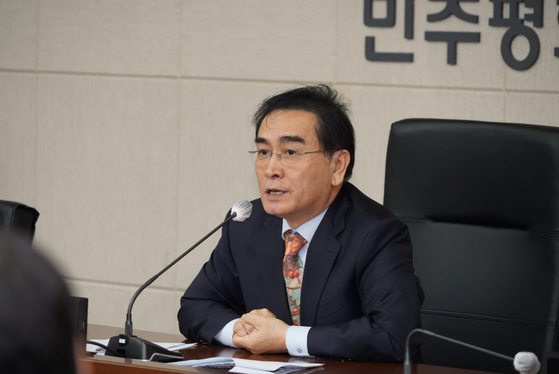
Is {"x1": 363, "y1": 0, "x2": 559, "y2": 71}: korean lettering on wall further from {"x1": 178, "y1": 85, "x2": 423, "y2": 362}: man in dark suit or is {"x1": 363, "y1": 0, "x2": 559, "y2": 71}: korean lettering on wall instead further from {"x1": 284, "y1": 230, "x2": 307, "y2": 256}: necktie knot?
{"x1": 284, "y1": 230, "x2": 307, "y2": 256}: necktie knot

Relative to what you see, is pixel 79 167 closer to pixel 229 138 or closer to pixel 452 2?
pixel 229 138

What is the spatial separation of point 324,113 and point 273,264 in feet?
1.48

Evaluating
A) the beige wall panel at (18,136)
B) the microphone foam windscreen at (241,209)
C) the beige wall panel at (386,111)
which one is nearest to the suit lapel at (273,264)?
the microphone foam windscreen at (241,209)

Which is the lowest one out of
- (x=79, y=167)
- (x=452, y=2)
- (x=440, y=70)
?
(x=79, y=167)

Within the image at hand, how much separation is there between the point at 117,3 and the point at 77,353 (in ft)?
10.8

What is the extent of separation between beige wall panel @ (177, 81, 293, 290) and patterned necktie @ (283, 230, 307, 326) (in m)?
1.30

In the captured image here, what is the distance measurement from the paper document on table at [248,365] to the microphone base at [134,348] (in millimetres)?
79

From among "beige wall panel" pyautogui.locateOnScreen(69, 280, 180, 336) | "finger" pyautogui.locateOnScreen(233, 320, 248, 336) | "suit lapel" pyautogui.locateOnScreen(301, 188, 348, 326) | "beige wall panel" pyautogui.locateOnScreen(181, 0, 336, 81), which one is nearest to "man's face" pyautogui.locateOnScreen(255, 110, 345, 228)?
"suit lapel" pyautogui.locateOnScreen(301, 188, 348, 326)

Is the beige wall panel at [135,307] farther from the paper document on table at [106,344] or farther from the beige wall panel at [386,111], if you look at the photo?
the paper document on table at [106,344]

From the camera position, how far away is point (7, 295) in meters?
0.49

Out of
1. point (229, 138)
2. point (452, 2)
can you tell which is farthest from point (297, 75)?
point (452, 2)

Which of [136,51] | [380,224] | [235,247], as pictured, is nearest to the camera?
[380,224]

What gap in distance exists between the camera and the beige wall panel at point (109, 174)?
3.58 metres

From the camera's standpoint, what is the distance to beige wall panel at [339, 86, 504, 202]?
9.91 ft
